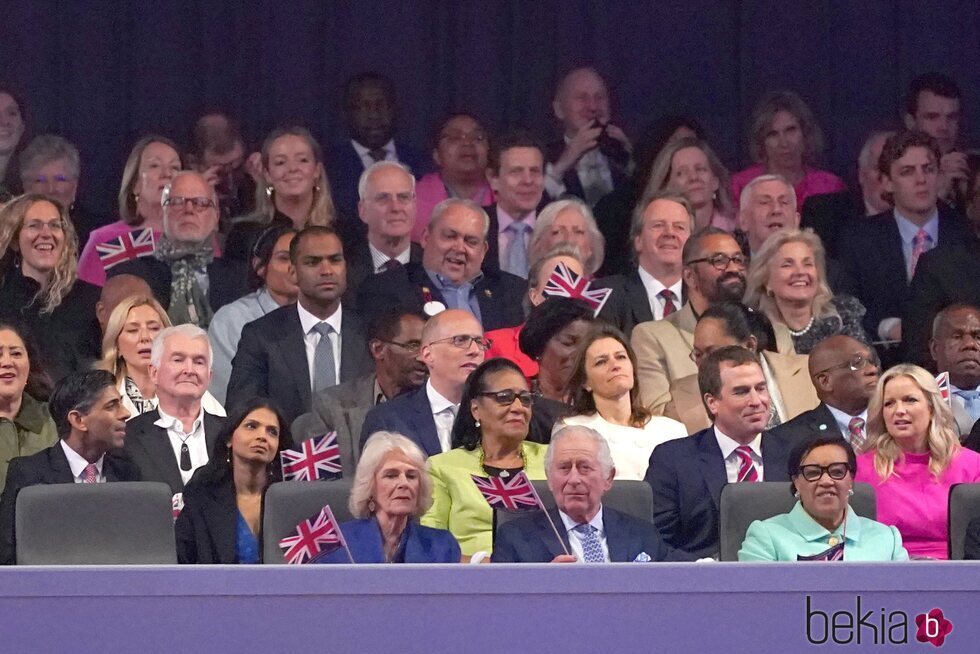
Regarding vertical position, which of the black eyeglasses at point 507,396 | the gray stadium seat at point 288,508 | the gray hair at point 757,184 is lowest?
the gray stadium seat at point 288,508

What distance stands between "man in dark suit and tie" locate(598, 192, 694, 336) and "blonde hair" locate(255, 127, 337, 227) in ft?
3.28

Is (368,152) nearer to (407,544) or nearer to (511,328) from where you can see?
(511,328)

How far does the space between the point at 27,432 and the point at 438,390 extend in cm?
114

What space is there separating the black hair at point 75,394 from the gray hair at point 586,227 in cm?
173

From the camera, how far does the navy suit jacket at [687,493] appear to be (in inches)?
202

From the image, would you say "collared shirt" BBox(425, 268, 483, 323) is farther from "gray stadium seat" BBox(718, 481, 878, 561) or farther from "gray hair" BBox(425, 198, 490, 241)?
"gray stadium seat" BBox(718, 481, 878, 561)

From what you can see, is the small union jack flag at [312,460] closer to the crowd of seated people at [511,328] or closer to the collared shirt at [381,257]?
the crowd of seated people at [511,328]

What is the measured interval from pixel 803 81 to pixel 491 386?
3.01m

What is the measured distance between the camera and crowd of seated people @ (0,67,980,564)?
16.3 feet

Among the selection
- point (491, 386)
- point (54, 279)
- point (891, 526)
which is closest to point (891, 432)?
point (891, 526)

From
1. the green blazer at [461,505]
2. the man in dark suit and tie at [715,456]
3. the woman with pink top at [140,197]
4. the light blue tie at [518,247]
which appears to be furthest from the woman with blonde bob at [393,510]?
the woman with pink top at [140,197]

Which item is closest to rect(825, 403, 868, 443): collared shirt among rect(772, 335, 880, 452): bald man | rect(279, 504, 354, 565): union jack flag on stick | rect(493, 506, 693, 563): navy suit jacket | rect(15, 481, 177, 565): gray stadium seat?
rect(772, 335, 880, 452): bald man

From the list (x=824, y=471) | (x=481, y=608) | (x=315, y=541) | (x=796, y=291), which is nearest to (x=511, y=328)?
(x=796, y=291)

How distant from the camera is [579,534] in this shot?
188 inches
